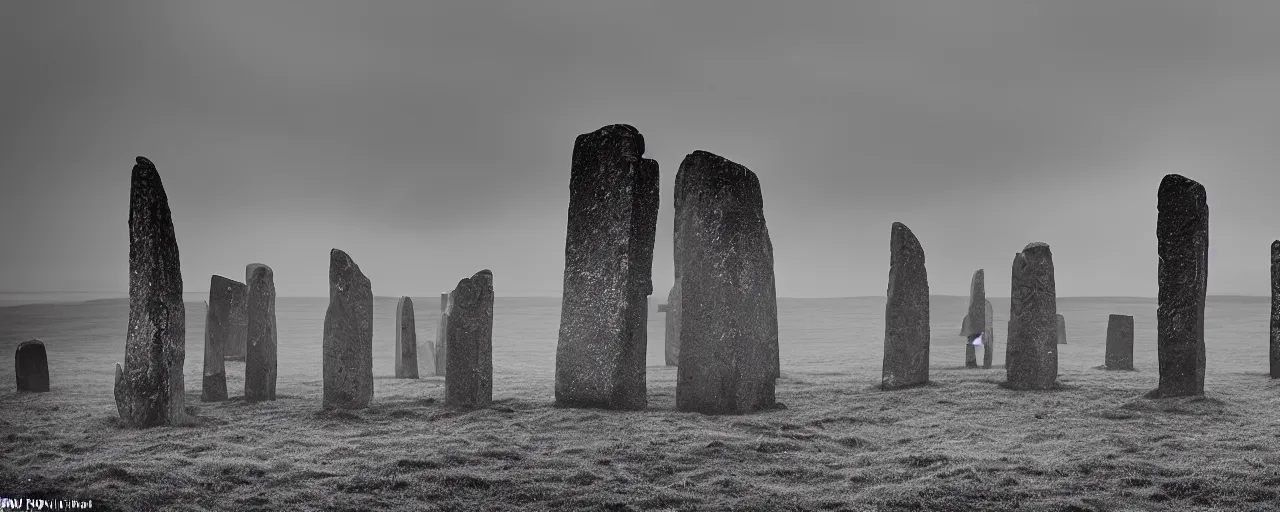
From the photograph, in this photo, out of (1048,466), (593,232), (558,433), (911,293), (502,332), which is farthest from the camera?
(502,332)

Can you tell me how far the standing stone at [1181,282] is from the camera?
12.5m

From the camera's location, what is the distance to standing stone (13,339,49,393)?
14.5 m

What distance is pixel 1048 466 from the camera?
845 cm

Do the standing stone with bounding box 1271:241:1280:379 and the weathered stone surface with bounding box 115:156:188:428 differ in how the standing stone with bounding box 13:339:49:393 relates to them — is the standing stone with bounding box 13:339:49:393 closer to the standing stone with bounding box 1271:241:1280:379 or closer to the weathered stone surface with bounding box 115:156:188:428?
the weathered stone surface with bounding box 115:156:188:428

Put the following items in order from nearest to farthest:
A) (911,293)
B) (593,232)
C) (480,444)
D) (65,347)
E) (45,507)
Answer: (45,507)
(480,444)
(593,232)
(911,293)
(65,347)

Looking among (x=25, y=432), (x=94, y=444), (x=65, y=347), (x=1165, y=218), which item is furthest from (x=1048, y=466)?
(x=65, y=347)

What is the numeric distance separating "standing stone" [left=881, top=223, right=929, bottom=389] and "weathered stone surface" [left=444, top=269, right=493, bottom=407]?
21.7 ft

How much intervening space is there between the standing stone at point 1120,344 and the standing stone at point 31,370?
808 inches

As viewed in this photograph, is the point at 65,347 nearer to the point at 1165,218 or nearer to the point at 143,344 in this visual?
the point at 143,344

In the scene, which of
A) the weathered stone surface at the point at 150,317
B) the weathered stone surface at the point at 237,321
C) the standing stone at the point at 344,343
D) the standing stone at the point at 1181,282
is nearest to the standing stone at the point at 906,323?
the standing stone at the point at 1181,282

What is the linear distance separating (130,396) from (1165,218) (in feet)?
46.6

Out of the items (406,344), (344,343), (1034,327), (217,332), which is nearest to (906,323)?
(1034,327)

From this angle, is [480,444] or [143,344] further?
[143,344]

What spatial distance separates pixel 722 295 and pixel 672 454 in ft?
9.96
